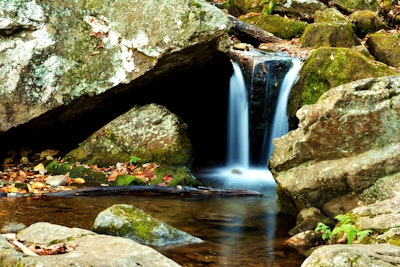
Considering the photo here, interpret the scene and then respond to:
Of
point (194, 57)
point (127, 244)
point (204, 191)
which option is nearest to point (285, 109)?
point (194, 57)

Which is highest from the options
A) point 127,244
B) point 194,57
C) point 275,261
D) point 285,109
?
point 194,57

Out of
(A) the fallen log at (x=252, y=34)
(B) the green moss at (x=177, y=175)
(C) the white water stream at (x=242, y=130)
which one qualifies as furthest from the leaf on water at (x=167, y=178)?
(A) the fallen log at (x=252, y=34)

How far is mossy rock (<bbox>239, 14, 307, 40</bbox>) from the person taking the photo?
44.9ft

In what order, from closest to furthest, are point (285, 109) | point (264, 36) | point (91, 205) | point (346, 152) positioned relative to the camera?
point (346, 152) < point (91, 205) < point (285, 109) < point (264, 36)

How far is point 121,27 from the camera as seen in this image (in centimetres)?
820

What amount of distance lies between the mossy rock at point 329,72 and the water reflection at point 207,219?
2.34 metres

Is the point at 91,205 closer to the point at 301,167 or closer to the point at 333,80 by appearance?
the point at 301,167

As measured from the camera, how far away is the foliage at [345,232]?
4141 millimetres

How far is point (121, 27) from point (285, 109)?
354cm

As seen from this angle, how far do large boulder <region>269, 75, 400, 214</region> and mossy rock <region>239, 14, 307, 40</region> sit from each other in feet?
26.8

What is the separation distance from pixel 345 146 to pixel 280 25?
29.5 ft

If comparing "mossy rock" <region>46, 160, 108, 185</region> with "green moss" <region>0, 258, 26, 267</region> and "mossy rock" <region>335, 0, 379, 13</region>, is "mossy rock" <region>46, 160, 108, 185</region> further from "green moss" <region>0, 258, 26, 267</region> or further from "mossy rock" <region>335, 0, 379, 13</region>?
"mossy rock" <region>335, 0, 379, 13</region>

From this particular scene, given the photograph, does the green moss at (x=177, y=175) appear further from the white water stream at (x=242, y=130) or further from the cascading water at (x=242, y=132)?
the white water stream at (x=242, y=130)

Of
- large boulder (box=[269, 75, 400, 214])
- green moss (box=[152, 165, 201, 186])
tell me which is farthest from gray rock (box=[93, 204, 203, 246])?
green moss (box=[152, 165, 201, 186])
